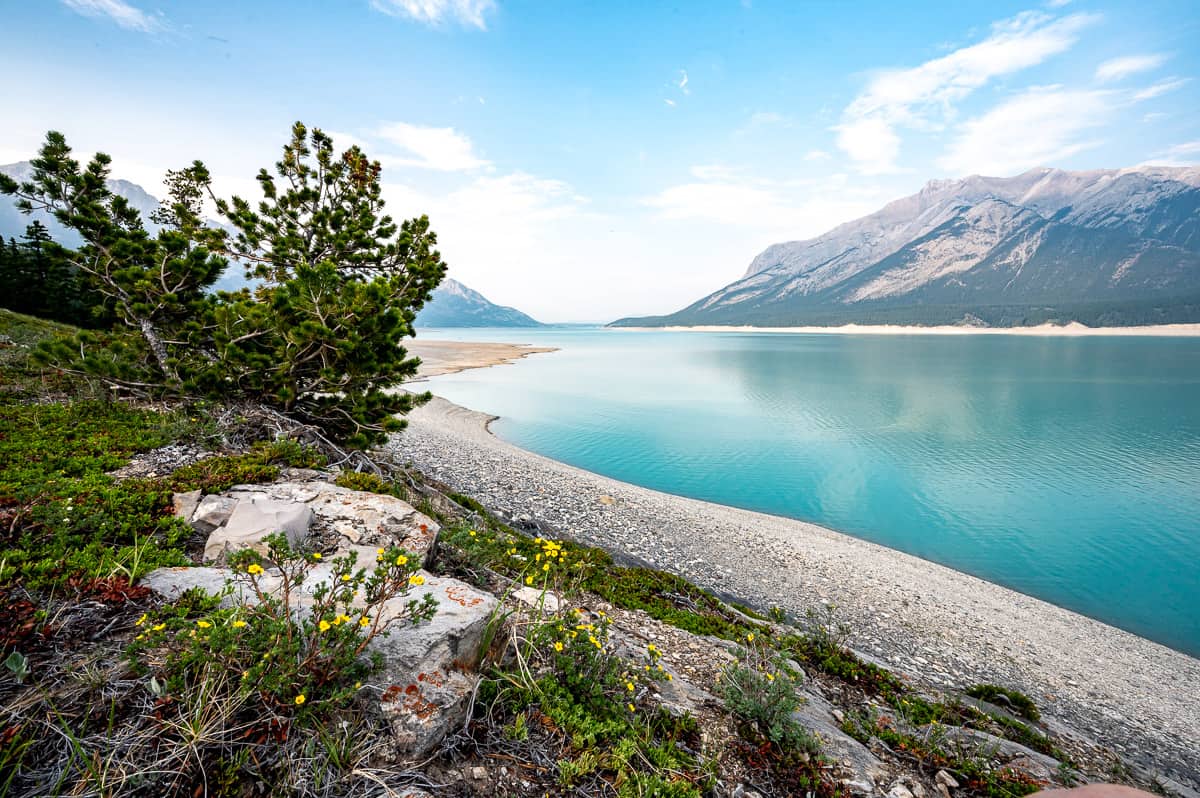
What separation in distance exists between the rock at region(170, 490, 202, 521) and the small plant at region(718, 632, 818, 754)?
7.07m

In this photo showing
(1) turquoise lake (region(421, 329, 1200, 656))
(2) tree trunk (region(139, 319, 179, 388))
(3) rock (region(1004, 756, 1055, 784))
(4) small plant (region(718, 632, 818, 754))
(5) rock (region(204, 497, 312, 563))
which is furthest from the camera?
(1) turquoise lake (region(421, 329, 1200, 656))

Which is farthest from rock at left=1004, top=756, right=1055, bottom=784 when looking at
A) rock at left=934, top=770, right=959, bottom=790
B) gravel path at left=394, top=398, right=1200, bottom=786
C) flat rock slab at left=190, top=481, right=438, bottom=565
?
flat rock slab at left=190, top=481, right=438, bottom=565

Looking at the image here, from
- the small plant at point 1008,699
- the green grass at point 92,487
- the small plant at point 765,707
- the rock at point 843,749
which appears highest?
the green grass at point 92,487

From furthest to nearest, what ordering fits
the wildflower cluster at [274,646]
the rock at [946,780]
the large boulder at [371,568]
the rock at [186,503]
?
the rock at [186,503] → the rock at [946,780] → the large boulder at [371,568] → the wildflower cluster at [274,646]

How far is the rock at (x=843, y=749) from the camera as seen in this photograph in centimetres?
475

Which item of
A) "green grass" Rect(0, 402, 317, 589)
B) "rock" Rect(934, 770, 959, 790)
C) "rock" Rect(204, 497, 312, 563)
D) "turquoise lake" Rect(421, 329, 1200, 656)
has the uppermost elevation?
"green grass" Rect(0, 402, 317, 589)

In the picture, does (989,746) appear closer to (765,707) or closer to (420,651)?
(765,707)

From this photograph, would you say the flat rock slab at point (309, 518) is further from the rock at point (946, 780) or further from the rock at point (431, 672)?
the rock at point (946, 780)

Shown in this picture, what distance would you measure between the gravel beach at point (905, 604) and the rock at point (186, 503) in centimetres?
1082

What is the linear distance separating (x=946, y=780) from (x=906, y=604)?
10.7 meters

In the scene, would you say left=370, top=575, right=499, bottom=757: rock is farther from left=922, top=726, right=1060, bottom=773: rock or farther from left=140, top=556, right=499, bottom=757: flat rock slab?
left=922, top=726, right=1060, bottom=773: rock

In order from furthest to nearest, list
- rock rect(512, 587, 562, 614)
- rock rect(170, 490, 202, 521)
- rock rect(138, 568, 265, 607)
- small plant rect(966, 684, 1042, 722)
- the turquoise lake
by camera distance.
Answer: the turquoise lake < small plant rect(966, 684, 1042, 722) < rock rect(170, 490, 202, 521) < rock rect(512, 587, 562, 614) < rock rect(138, 568, 265, 607)

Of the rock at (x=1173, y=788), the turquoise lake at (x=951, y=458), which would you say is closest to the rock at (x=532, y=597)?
the rock at (x=1173, y=788)

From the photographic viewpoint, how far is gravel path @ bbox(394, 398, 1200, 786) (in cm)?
1037
